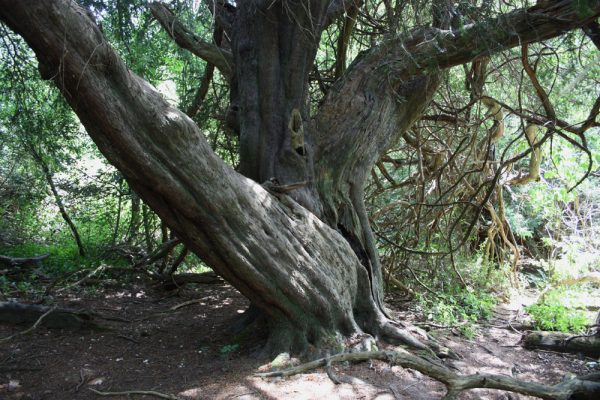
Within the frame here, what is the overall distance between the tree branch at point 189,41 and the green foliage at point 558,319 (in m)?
4.74

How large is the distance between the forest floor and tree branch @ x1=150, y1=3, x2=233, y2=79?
9.32ft

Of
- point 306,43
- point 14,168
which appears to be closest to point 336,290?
point 306,43

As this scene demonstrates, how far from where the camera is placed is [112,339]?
188 inches

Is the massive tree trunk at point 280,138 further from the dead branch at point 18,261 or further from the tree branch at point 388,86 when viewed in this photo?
the dead branch at point 18,261

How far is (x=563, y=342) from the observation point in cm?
520

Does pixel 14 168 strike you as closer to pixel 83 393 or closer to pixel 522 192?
pixel 83 393

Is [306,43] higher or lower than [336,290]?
higher

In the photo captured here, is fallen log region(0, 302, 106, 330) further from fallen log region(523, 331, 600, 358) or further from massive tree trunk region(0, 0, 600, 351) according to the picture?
fallen log region(523, 331, 600, 358)

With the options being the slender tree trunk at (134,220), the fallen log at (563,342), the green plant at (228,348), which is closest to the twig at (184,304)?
the green plant at (228,348)

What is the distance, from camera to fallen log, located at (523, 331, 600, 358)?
5055 millimetres

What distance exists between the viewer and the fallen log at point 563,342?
5055 mm

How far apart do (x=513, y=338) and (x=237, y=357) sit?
11.0 feet

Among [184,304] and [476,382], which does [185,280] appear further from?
[476,382]

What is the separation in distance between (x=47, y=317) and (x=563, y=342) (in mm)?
5407
